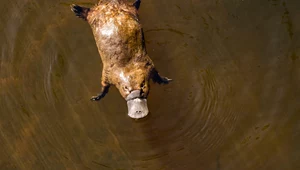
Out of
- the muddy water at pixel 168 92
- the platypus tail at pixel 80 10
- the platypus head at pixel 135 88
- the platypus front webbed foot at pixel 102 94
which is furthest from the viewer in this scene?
the muddy water at pixel 168 92

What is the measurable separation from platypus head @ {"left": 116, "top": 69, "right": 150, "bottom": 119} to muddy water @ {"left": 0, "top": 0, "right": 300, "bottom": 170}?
29.8 inches

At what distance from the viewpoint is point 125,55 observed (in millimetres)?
3680

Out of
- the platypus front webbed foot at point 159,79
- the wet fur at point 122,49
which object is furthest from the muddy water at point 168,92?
the wet fur at point 122,49

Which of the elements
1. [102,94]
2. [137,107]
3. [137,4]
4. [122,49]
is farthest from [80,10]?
[137,107]

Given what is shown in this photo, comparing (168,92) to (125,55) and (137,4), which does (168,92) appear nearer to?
(125,55)

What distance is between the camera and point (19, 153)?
460cm

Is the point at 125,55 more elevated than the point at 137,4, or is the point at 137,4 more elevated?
the point at 137,4

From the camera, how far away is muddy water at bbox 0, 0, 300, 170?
14.9ft

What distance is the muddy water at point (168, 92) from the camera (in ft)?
14.9

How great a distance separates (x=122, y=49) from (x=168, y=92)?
3.75 ft

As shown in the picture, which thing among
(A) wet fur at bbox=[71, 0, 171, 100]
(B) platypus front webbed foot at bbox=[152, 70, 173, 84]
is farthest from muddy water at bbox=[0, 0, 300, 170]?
(A) wet fur at bbox=[71, 0, 171, 100]

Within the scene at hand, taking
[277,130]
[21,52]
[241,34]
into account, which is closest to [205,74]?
Answer: [241,34]

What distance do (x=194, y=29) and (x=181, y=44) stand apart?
27 cm

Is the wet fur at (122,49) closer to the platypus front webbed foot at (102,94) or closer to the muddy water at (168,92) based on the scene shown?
the platypus front webbed foot at (102,94)
